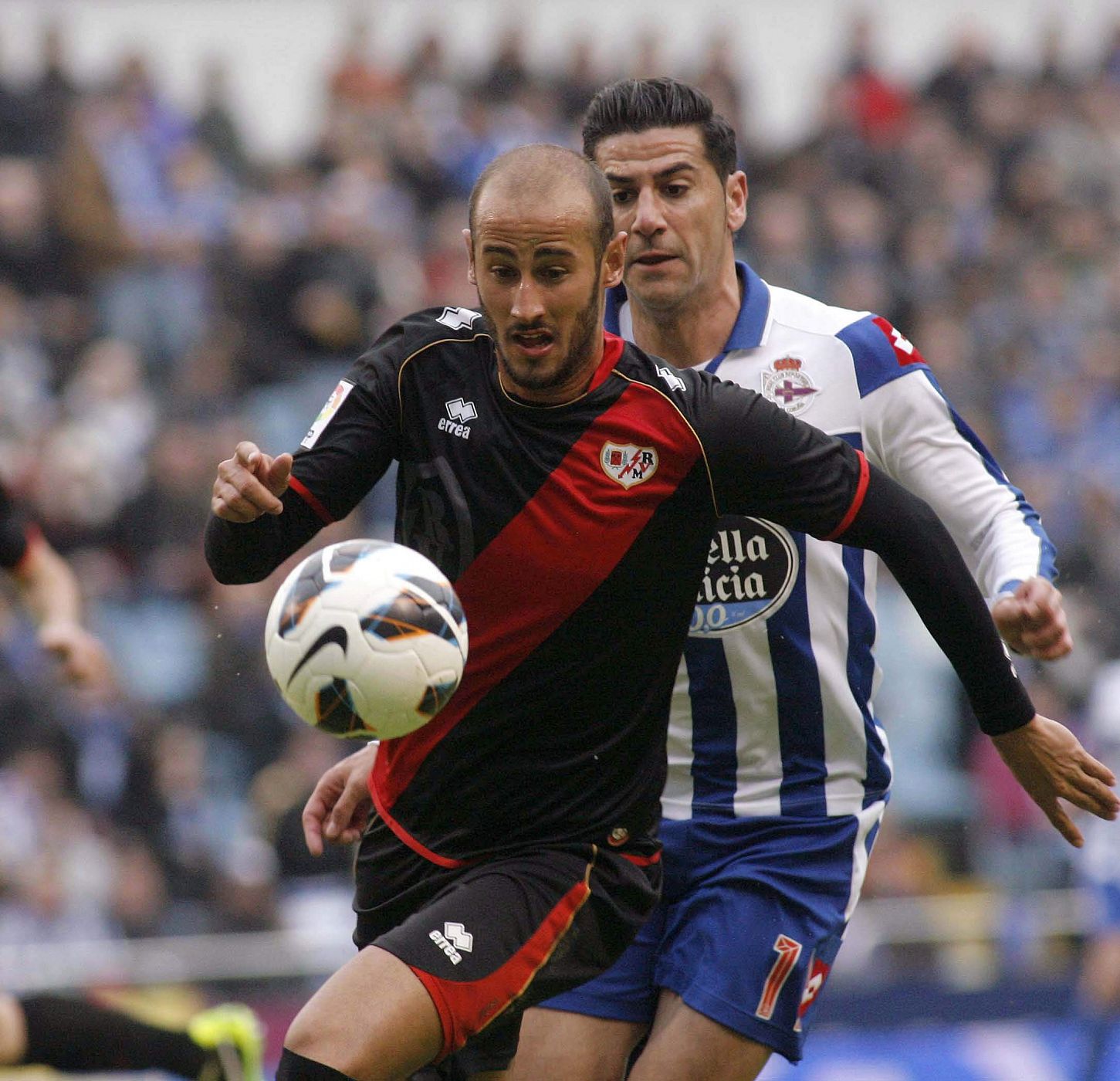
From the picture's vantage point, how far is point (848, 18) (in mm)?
15969

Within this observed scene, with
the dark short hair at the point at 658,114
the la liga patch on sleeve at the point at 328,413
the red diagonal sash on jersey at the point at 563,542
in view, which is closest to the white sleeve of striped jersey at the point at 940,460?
the dark short hair at the point at 658,114

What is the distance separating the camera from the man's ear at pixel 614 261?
367cm

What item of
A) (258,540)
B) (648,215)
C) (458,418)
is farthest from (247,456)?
(648,215)

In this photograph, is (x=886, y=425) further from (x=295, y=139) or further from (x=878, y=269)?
(x=295, y=139)

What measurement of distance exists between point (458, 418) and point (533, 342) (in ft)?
0.82

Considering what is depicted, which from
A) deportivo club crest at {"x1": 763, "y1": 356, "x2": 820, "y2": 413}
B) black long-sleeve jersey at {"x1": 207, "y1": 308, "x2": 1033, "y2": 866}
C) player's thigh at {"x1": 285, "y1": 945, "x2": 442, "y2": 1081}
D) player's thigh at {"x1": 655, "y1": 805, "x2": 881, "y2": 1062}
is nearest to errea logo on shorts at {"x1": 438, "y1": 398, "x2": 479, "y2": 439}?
black long-sleeve jersey at {"x1": 207, "y1": 308, "x2": 1033, "y2": 866}

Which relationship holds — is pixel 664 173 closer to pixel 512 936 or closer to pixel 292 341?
pixel 512 936

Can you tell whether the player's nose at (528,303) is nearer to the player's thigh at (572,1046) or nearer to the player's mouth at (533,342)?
the player's mouth at (533,342)

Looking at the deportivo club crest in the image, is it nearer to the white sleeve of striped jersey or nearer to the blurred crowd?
the white sleeve of striped jersey

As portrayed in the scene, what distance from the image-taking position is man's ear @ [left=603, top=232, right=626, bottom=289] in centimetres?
367

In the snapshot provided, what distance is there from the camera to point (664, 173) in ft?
14.4

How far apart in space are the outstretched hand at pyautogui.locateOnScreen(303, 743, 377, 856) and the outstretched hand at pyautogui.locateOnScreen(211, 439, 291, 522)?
34.3 inches

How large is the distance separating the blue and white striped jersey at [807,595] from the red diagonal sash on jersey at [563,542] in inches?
25.2

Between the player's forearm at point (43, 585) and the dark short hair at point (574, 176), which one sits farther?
the player's forearm at point (43, 585)
